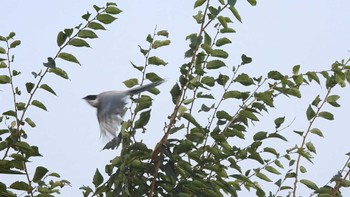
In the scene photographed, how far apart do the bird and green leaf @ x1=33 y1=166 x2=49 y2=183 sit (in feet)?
1.33

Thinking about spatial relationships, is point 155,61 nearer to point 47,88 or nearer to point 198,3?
point 198,3

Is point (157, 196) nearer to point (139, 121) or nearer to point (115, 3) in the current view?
point (139, 121)

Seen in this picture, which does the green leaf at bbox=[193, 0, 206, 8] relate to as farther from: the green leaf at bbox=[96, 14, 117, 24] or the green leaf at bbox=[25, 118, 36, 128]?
the green leaf at bbox=[25, 118, 36, 128]

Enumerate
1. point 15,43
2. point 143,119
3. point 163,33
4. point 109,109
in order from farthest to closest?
point 163,33, point 15,43, point 143,119, point 109,109

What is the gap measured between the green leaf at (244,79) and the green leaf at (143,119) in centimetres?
48

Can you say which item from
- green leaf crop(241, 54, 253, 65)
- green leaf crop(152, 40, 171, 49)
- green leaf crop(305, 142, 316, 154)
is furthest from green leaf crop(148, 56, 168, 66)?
green leaf crop(305, 142, 316, 154)

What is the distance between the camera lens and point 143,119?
308 centimetres

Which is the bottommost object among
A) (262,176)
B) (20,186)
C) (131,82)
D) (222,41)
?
(20,186)

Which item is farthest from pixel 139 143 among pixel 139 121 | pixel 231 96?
pixel 231 96

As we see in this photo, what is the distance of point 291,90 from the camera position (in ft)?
11.3

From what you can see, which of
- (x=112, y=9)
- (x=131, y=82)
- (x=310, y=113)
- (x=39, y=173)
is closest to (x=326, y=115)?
(x=310, y=113)

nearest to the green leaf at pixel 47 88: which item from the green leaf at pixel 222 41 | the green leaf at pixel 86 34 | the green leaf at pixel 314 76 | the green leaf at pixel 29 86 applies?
the green leaf at pixel 29 86

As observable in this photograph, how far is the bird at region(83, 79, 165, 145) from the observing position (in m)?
2.92

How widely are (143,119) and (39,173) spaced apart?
1.75 feet
